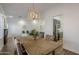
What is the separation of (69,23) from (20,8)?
90 centimetres

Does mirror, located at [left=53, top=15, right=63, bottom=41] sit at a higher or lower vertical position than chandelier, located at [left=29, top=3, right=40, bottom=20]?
lower

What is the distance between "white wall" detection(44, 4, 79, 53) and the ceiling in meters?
0.10

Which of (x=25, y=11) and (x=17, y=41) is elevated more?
(x=25, y=11)

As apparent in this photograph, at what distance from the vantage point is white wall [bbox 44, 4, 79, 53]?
2174 millimetres

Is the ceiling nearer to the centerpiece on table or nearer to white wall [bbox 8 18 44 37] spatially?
white wall [bbox 8 18 44 37]

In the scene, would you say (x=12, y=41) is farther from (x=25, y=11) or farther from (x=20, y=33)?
(x=25, y=11)

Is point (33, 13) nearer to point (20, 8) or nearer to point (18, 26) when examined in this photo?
point (20, 8)

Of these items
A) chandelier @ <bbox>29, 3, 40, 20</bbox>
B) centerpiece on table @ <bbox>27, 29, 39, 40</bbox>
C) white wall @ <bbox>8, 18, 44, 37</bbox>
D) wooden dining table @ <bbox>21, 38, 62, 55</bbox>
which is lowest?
wooden dining table @ <bbox>21, 38, 62, 55</bbox>

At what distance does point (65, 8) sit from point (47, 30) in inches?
19.6

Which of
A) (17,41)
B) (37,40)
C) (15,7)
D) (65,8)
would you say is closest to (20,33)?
(17,41)

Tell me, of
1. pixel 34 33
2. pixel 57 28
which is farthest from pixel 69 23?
pixel 34 33

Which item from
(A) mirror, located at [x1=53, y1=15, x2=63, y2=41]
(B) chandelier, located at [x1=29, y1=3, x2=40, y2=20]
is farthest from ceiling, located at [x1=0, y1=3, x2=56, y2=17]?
(A) mirror, located at [x1=53, y1=15, x2=63, y2=41]
